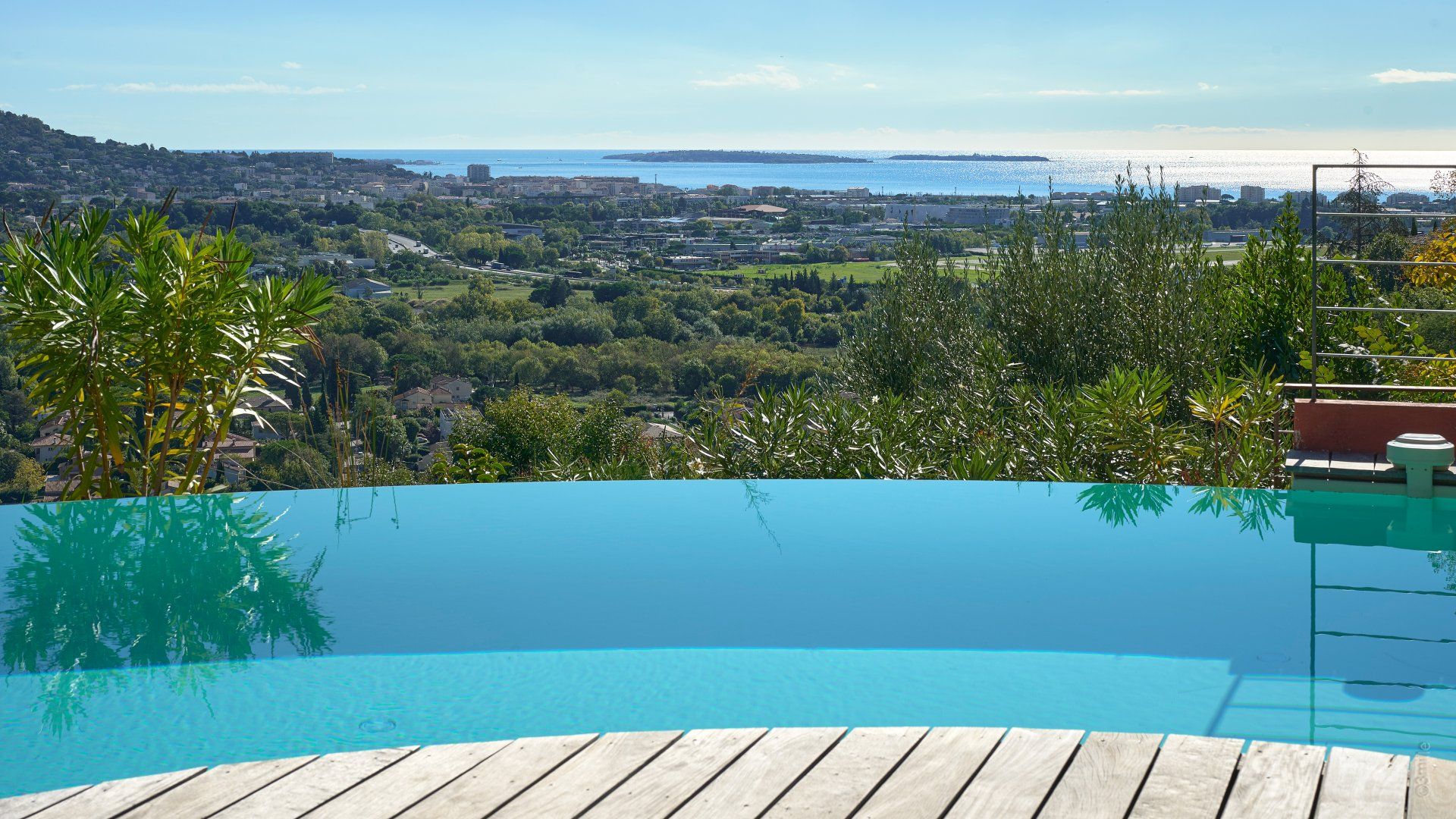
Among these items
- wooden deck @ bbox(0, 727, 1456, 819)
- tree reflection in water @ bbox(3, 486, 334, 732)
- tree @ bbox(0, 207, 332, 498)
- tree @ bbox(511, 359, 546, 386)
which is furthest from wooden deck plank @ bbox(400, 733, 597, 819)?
tree @ bbox(511, 359, 546, 386)

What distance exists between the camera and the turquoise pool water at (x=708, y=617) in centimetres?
298

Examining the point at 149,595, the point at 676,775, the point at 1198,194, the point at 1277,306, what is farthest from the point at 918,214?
the point at 676,775

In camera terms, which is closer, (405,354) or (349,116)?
(405,354)

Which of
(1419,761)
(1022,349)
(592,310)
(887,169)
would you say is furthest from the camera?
(887,169)

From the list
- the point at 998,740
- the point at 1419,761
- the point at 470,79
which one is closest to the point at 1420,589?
the point at 1419,761

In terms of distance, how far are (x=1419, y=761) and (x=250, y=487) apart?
5.03m

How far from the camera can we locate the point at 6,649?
351 cm

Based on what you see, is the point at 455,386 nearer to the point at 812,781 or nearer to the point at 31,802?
the point at 31,802

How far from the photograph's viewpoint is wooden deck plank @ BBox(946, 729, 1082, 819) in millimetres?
2238

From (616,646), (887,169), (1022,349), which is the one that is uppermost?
(887,169)

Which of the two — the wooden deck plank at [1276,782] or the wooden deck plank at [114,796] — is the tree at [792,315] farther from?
the wooden deck plank at [114,796]

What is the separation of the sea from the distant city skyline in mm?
588

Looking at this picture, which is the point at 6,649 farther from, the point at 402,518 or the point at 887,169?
the point at 887,169

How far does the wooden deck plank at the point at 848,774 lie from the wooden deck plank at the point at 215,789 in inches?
40.9
